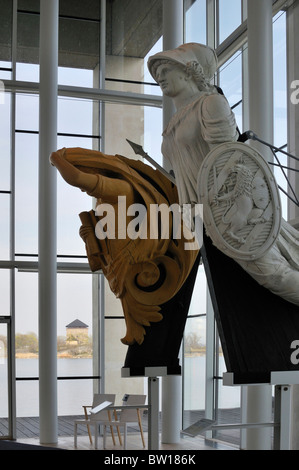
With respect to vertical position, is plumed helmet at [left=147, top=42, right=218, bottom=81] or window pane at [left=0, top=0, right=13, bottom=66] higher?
window pane at [left=0, top=0, right=13, bottom=66]

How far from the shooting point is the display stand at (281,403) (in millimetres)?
3621

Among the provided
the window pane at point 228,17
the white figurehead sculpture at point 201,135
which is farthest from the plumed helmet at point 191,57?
the window pane at point 228,17

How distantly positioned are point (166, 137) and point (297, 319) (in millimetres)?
1231

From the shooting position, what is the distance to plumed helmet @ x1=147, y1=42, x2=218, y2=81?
4008 millimetres

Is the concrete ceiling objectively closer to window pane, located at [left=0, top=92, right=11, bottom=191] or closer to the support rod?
window pane, located at [left=0, top=92, right=11, bottom=191]

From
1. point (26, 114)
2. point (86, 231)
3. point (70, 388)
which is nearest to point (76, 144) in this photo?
point (26, 114)

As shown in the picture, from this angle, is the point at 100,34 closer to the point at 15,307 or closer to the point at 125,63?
the point at 125,63

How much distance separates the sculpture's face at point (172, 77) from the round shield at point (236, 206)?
650 mm

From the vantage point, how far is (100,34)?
12922 mm

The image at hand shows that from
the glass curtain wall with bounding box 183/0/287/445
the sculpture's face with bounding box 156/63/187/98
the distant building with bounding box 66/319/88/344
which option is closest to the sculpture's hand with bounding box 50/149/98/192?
the sculpture's face with bounding box 156/63/187/98

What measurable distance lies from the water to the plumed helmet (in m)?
7.46

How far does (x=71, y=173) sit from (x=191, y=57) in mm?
926

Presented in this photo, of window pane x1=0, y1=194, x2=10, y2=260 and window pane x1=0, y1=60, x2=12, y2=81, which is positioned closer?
window pane x1=0, y1=194, x2=10, y2=260

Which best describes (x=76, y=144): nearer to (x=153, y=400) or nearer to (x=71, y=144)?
(x=71, y=144)
